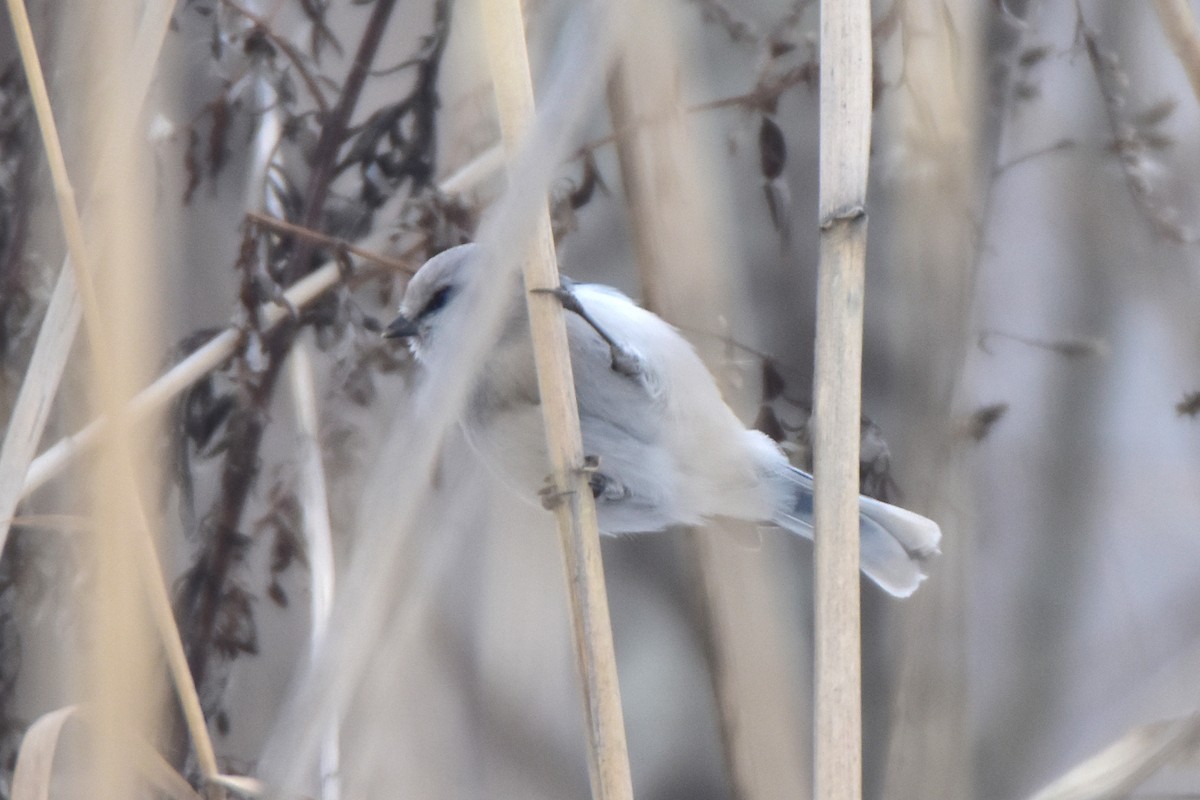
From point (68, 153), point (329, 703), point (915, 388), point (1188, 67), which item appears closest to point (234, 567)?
point (68, 153)

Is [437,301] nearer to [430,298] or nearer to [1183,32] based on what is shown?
[430,298]

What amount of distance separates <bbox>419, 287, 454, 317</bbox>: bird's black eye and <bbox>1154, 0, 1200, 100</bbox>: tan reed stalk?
879 mm

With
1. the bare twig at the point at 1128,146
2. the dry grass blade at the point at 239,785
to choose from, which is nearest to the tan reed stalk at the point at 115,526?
the dry grass blade at the point at 239,785

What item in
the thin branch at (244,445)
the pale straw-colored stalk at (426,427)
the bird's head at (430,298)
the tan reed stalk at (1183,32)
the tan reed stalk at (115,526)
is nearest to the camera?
the pale straw-colored stalk at (426,427)

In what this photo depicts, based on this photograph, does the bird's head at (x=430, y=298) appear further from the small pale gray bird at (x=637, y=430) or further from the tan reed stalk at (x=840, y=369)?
the tan reed stalk at (x=840, y=369)

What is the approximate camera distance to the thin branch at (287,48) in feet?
5.22

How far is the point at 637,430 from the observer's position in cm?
169

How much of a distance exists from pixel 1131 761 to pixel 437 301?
0.95 meters

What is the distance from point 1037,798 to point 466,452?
88 cm

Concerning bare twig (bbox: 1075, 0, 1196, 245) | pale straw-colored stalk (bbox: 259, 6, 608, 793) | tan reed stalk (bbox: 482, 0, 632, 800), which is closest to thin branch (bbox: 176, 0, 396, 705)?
tan reed stalk (bbox: 482, 0, 632, 800)

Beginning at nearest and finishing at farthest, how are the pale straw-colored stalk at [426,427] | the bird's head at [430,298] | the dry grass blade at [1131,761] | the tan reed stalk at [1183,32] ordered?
the pale straw-colored stalk at [426,427]
the dry grass blade at [1131,761]
the tan reed stalk at [1183,32]
the bird's head at [430,298]

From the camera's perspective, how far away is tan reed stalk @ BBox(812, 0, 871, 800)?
1020 mm

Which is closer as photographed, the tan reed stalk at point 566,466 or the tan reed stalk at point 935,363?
the tan reed stalk at point 566,466

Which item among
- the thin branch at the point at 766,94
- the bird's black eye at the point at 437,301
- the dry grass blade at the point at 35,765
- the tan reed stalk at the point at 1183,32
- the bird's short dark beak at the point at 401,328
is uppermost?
the thin branch at the point at 766,94
